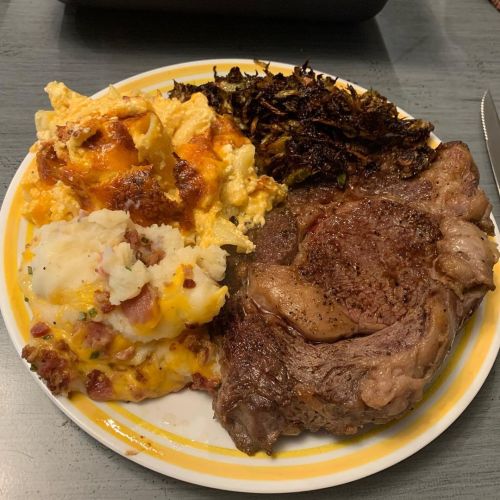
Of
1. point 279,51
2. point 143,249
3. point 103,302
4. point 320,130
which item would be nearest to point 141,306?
point 103,302

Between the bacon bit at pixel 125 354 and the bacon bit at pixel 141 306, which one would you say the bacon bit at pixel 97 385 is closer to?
the bacon bit at pixel 125 354

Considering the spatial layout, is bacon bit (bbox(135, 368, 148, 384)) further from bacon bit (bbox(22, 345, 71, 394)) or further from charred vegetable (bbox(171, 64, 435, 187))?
charred vegetable (bbox(171, 64, 435, 187))

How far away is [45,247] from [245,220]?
3.35ft

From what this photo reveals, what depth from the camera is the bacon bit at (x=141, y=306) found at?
208cm

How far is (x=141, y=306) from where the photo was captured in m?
2.09

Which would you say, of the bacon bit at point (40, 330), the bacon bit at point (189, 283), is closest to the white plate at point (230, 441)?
the bacon bit at point (40, 330)

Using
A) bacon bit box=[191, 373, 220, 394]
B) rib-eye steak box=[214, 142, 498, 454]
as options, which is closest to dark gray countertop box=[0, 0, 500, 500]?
rib-eye steak box=[214, 142, 498, 454]

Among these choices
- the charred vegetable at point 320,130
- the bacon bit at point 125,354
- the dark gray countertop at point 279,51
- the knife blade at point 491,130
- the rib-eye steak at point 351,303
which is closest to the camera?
the rib-eye steak at point 351,303

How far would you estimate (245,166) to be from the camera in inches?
105

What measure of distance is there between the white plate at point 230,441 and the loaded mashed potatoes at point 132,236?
103 mm

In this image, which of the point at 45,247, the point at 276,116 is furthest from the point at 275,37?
the point at 45,247

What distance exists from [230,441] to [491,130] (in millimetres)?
3010

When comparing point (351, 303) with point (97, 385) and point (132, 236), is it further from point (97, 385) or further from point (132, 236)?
point (97, 385)

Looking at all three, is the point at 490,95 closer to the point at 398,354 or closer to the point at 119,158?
the point at 398,354
